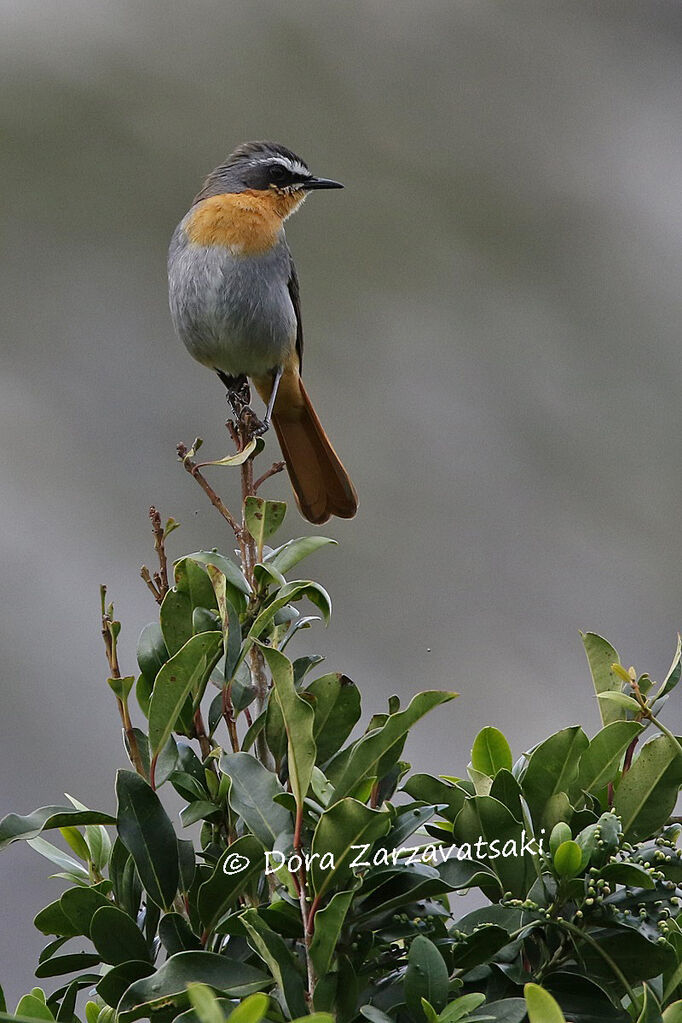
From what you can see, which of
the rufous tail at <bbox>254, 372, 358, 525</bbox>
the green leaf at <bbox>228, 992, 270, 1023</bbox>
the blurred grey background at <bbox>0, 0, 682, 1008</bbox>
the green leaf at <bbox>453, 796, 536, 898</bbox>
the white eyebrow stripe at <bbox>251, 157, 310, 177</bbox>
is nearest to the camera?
the green leaf at <bbox>228, 992, 270, 1023</bbox>

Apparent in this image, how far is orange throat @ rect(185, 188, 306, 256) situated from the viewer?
70.6 inches

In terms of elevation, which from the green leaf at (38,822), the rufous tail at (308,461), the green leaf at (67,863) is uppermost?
the rufous tail at (308,461)

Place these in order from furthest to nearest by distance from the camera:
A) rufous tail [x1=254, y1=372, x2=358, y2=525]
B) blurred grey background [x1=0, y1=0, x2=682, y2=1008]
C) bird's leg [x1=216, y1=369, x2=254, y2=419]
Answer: blurred grey background [x1=0, y1=0, x2=682, y2=1008] → rufous tail [x1=254, y1=372, x2=358, y2=525] → bird's leg [x1=216, y1=369, x2=254, y2=419]

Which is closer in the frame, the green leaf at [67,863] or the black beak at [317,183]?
the green leaf at [67,863]

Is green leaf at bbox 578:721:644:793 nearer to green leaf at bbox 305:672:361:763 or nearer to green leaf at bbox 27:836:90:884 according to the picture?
green leaf at bbox 305:672:361:763

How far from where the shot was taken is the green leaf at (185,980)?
0.56m

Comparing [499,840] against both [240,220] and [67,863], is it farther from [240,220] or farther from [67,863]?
[240,220]

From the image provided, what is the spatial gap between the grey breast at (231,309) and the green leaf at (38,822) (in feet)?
3.72

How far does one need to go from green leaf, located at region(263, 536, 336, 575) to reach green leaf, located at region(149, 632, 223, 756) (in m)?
0.13

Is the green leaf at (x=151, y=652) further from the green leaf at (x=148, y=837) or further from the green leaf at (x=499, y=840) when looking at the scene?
the green leaf at (x=499, y=840)

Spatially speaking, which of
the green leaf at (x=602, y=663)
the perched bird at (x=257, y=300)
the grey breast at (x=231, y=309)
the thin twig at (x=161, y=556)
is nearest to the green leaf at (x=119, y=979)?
the thin twig at (x=161, y=556)

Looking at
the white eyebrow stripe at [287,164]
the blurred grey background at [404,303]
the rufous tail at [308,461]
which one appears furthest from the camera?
the blurred grey background at [404,303]

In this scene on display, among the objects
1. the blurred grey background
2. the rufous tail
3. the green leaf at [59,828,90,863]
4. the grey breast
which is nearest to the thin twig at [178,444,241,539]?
the green leaf at [59,828,90,863]

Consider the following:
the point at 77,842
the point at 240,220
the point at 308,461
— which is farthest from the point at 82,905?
the point at 240,220
